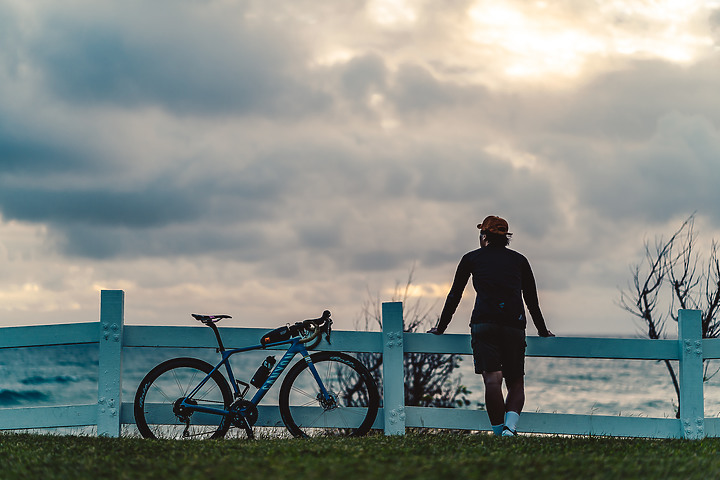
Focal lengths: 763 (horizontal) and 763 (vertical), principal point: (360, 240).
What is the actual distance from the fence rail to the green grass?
922 mm

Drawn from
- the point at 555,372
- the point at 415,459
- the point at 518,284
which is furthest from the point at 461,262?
the point at 555,372

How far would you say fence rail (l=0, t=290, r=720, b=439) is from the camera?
827cm

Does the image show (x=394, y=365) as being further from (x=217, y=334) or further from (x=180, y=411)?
(x=180, y=411)

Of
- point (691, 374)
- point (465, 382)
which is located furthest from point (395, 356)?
point (465, 382)

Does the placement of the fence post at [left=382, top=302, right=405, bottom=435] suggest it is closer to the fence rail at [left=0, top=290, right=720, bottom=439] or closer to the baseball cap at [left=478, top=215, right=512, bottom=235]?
the fence rail at [left=0, top=290, right=720, bottom=439]

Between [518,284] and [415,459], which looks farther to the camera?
[518,284]

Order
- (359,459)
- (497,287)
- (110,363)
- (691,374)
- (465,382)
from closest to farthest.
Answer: (359,459) < (497,287) < (110,363) < (691,374) < (465,382)

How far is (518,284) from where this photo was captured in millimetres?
7734

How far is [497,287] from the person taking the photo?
7.66m

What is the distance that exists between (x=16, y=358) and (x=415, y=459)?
179 feet

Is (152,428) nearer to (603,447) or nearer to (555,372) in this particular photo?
(603,447)

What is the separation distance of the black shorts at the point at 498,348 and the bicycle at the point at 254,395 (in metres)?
1.15

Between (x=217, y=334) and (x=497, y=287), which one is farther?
(x=217, y=334)

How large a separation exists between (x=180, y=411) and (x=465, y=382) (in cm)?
3993
